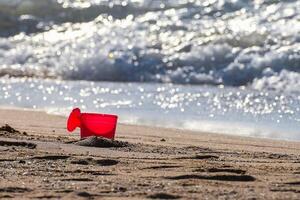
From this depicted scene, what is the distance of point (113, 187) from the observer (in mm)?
3279

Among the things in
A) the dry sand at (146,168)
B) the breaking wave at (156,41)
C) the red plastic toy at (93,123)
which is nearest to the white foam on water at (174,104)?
the breaking wave at (156,41)

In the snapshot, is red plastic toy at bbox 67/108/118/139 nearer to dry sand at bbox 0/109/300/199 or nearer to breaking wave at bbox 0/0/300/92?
dry sand at bbox 0/109/300/199

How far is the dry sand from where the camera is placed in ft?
10.5

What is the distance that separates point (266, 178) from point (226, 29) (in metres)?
10.0

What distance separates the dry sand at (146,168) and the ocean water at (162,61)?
153 cm

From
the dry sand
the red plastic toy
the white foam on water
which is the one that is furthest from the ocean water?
the red plastic toy

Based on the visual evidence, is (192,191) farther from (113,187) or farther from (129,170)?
(129,170)

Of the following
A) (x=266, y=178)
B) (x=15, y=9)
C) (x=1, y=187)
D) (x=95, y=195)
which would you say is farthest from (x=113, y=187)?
(x=15, y=9)

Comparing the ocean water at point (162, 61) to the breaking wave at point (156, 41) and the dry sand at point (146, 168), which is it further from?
the dry sand at point (146, 168)

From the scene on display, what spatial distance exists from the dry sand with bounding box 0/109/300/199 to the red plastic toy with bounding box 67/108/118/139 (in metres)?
0.13

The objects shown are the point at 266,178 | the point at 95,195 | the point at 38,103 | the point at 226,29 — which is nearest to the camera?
the point at 95,195

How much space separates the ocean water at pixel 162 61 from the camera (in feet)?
26.5

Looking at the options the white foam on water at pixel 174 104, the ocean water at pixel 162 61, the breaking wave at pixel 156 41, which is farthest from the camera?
the breaking wave at pixel 156 41

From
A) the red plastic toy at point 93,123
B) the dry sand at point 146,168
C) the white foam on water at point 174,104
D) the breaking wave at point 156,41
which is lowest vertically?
the dry sand at point 146,168
